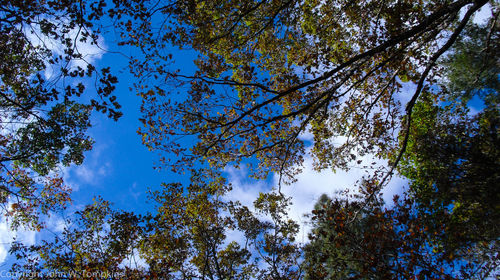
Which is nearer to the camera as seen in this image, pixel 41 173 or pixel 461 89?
pixel 41 173

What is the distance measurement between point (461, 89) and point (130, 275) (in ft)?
66.2

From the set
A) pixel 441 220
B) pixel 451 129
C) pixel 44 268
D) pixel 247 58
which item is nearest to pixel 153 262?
pixel 44 268

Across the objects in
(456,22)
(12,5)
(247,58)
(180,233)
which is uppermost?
(456,22)

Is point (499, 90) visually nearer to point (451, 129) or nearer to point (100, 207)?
point (451, 129)

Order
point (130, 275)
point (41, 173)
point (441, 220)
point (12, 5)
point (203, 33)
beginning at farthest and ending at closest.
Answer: point (130, 275)
point (441, 220)
point (41, 173)
point (203, 33)
point (12, 5)

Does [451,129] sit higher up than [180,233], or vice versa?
[451,129]

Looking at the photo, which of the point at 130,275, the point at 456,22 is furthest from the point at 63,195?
the point at 456,22

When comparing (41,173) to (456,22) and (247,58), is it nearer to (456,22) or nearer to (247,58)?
(247,58)

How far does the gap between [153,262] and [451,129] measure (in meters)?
16.5

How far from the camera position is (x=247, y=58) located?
940 cm

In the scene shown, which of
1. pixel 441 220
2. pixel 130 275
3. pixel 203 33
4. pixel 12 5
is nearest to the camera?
pixel 12 5

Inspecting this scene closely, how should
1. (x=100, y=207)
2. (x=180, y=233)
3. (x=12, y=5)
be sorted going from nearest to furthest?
(x=12, y=5) → (x=100, y=207) → (x=180, y=233)

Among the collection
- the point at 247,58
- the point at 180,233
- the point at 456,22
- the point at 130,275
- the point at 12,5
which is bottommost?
the point at 130,275

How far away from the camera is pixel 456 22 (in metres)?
11.2
